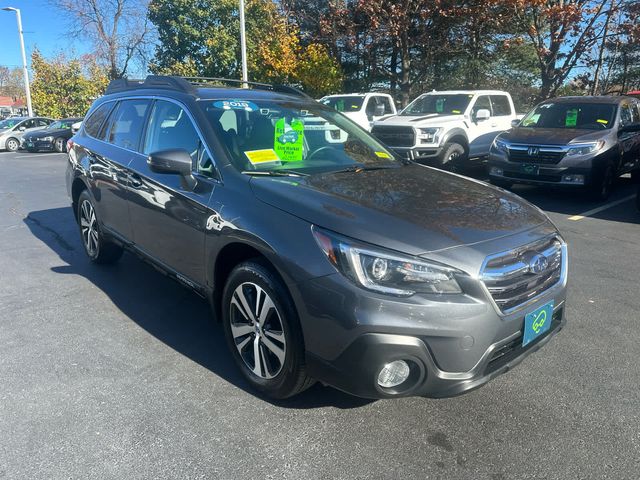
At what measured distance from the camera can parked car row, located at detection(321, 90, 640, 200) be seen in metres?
8.09

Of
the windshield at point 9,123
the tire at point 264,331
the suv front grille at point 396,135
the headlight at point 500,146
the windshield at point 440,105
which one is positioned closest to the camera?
the tire at point 264,331

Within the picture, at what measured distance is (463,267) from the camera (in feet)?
7.82

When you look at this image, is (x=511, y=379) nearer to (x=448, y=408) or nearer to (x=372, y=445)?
(x=448, y=408)

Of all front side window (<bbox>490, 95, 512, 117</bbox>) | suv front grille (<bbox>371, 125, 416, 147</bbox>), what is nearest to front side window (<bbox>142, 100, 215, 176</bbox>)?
suv front grille (<bbox>371, 125, 416, 147</bbox>)

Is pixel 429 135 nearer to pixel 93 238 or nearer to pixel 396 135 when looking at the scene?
pixel 396 135

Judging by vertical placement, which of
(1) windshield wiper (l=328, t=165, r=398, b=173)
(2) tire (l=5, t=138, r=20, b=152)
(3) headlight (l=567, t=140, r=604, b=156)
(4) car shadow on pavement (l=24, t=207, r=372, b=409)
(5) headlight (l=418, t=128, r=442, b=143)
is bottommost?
(4) car shadow on pavement (l=24, t=207, r=372, b=409)

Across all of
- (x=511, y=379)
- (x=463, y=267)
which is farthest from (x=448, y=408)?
(x=463, y=267)

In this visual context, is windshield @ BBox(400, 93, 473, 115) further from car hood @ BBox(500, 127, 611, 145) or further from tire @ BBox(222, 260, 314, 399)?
tire @ BBox(222, 260, 314, 399)

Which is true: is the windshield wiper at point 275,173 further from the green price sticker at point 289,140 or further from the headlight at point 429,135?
the headlight at point 429,135

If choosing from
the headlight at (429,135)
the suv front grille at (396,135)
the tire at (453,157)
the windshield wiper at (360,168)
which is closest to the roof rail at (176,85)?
the windshield wiper at (360,168)

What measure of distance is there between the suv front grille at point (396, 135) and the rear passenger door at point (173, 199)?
24.2 feet

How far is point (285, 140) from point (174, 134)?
0.82 m

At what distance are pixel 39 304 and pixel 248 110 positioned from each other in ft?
8.39

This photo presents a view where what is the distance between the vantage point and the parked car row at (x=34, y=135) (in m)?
21.5
